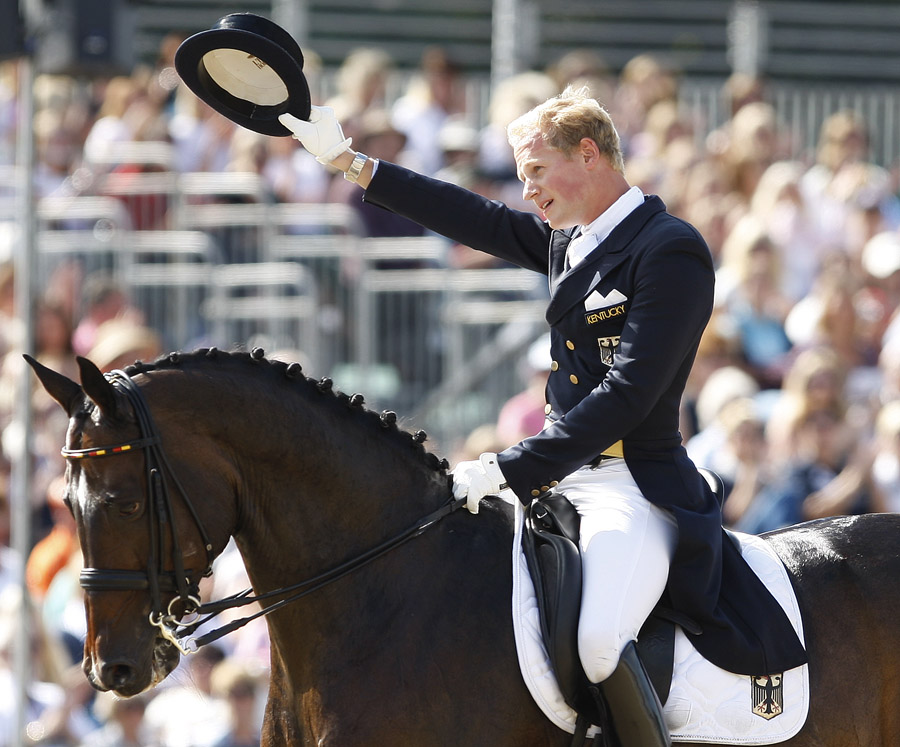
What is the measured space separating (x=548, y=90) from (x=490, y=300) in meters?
2.22

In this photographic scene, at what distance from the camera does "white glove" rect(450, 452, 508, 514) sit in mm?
4074

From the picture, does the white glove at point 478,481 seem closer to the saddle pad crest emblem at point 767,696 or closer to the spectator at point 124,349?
the saddle pad crest emblem at point 767,696

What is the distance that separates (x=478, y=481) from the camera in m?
4.08

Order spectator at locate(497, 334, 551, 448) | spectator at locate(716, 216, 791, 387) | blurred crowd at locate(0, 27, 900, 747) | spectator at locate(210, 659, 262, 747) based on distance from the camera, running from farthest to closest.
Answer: spectator at locate(716, 216, 791, 387) < spectator at locate(497, 334, 551, 448) < blurred crowd at locate(0, 27, 900, 747) < spectator at locate(210, 659, 262, 747)

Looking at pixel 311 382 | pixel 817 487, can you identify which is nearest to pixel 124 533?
pixel 311 382

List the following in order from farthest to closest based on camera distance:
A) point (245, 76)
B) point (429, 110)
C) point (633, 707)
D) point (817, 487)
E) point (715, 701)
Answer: point (429, 110)
point (817, 487)
point (245, 76)
point (715, 701)
point (633, 707)

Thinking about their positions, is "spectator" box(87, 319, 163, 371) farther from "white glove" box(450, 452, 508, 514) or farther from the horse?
"white glove" box(450, 452, 508, 514)

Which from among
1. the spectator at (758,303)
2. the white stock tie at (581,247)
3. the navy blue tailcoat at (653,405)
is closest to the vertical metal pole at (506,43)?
the spectator at (758,303)

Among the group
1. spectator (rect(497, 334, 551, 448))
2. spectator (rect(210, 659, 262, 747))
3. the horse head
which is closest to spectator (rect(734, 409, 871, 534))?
spectator (rect(497, 334, 551, 448))

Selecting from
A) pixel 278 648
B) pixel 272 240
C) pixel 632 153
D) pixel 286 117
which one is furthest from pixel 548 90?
pixel 278 648

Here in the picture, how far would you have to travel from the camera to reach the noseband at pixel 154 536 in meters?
3.81

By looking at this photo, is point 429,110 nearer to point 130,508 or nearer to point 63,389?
point 63,389

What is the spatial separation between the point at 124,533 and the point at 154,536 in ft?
0.26

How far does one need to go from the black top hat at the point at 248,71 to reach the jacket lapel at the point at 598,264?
0.97 meters
